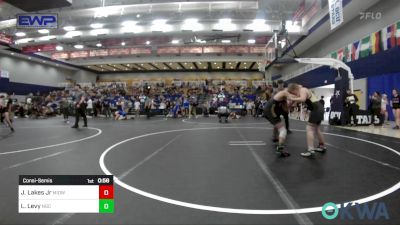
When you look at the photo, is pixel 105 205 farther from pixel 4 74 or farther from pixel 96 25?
pixel 4 74

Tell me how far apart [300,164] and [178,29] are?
1739cm

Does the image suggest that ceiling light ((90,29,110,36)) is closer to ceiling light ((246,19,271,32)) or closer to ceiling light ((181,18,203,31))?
ceiling light ((181,18,203,31))

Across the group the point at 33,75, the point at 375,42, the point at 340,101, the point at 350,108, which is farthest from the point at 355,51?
the point at 33,75

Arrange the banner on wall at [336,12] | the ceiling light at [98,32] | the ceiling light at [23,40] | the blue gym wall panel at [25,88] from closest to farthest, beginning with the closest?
the banner on wall at [336,12], the ceiling light at [98,32], the ceiling light at [23,40], the blue gym wall panel at [25,88]

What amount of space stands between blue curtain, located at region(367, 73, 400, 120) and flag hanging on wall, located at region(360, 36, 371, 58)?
145 cm

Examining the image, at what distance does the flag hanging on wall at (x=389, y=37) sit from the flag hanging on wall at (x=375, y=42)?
0.41 meters

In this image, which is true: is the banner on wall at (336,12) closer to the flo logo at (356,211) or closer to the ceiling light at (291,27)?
the ceiling light at (291,27)

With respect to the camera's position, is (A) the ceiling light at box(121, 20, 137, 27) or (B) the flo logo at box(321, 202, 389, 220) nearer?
(B) the flo logo at box(321, 202, 389, 220)

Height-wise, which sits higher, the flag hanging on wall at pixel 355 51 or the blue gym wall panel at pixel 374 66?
the flag hanging on wall at pixel 355 51

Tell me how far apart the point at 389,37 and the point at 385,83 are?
259 cm

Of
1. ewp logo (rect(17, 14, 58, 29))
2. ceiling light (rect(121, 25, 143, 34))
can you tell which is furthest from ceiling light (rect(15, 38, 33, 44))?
ewp logo (rect(17, 14, 58, 29))

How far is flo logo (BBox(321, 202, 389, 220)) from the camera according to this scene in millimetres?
2598

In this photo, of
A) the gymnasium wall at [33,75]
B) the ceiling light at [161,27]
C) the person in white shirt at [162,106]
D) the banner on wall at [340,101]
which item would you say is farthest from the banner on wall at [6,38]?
the banner on wall at [340,101]

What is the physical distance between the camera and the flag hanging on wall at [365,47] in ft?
52.1
